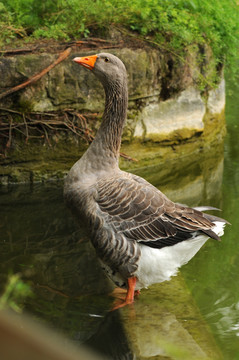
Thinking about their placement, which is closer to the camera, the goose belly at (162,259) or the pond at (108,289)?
the pond at (108,289)

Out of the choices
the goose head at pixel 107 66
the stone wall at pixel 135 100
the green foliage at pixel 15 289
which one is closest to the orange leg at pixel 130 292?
the green foliage at pixel 15 289

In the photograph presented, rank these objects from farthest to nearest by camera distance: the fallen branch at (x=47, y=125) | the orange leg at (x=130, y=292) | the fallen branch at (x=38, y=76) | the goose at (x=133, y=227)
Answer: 1. the fallen branch at (x=47, y=125)
2. the fallen branch at (x=38, y=76)
3. the orange leg at (x=130, y=292)
4. the goose at (x=133, y=227)

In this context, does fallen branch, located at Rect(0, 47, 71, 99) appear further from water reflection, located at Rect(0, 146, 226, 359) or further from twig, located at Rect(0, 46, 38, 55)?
water reflection, located at Rect(0, 146, 226, 359)

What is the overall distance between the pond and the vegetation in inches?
83.5

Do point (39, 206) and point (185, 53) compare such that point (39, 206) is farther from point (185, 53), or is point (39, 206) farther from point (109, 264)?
point (185, 53)

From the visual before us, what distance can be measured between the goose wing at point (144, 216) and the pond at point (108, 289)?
0.57 m

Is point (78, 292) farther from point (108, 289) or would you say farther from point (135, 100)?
point (135, 100)

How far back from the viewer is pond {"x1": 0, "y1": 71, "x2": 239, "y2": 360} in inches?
130

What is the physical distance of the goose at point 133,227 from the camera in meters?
3.65

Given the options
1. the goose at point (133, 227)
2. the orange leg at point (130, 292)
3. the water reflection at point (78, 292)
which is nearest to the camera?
the water reflection at point (78, 292)

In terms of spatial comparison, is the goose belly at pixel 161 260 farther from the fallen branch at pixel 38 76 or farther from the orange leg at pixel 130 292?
the fallen branch at pixel 38 76

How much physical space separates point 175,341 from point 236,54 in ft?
17.6

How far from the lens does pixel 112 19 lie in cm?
675

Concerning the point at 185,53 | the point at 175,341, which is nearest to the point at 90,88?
the point at 185,53
